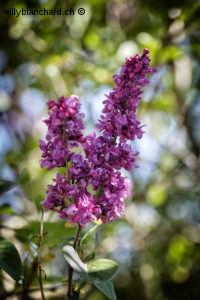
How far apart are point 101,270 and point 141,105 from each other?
1.52 meters

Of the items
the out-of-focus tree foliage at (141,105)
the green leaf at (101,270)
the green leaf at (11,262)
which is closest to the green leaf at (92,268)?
the green leaf at (101,270)

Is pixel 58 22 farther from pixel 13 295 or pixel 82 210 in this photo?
pixel 82 210

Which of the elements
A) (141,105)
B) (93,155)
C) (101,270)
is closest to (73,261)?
(101,270)

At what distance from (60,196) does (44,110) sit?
5.73ft

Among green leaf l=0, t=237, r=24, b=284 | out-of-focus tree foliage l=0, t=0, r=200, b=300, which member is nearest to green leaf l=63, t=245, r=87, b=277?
green leaf l=0, t=237, r=24, b=284

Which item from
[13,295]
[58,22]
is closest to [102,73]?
[58,22]

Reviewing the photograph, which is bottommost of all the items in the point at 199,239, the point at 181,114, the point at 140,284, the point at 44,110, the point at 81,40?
the point at 140,284

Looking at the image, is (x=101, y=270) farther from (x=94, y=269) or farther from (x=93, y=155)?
(x=93, y=155)

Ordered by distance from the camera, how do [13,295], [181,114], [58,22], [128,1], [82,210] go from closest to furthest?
1. [82,210]
2. [13,295]
3. [181,114]
4. [58,22]
5. [128,1]

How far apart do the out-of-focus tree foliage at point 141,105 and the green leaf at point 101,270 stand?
86 centimetres

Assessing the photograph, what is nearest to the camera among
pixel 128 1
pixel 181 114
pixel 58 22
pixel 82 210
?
pixel 82 210

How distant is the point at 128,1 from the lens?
2500 millimetres

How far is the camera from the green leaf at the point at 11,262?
2.87 feet

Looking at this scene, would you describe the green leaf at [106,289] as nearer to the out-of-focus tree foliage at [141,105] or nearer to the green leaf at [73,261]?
the green leaf at [73,261]
